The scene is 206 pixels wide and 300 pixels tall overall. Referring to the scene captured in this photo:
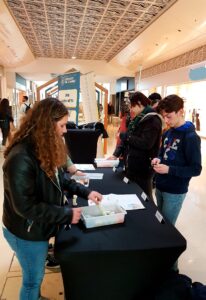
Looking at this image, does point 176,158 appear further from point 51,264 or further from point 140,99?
point 51,264

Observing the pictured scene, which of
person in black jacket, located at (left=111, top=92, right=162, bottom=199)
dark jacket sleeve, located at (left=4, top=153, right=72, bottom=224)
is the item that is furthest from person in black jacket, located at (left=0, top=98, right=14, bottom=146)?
dark jacket sleeve, located at (left=4, top=153, right=72, bottom=224)

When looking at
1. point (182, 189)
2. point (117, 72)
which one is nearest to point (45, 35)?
point (117, 72)

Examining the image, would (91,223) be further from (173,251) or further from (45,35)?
(45,35)

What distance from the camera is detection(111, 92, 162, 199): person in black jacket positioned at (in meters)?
2.09

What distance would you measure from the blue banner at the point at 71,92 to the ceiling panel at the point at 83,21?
1574 mm

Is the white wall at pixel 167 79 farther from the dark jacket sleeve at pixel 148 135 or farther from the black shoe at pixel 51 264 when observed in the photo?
the black shoe at pixel 51 264

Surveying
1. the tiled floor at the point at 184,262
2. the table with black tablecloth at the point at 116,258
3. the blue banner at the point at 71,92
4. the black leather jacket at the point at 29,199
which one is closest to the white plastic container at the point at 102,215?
the table with black tablecloth at the point at 116,258

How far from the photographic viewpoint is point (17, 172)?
99 centimetres

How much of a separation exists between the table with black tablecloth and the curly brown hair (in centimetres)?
34

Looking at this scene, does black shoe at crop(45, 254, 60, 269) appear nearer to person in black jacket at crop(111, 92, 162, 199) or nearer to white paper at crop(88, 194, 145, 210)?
white paper at crop(88, 194, 145, 210)

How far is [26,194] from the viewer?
3.33 ft

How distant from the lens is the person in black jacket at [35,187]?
1.01 m

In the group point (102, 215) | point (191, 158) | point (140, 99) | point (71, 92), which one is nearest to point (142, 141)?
point (140, 99)

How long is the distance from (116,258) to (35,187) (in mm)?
476
